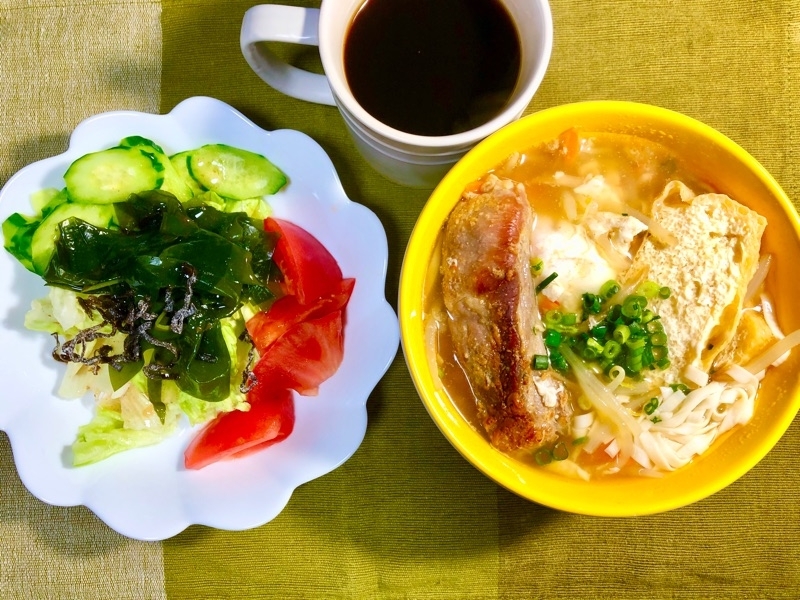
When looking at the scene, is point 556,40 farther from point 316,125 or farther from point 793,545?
point 793,545

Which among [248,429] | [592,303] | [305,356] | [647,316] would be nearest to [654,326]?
[647,316]

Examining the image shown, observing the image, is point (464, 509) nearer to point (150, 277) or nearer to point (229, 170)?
point (150, 277)

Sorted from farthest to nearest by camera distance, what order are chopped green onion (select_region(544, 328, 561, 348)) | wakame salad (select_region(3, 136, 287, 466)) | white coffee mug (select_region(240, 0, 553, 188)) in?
1. wakame salad (select_region(3, 136, 287, 466))
2. chopped green onion (select_region(544, 328, 561, 348))
3. white coffee mug (select_region(240, 0, 553, 188))

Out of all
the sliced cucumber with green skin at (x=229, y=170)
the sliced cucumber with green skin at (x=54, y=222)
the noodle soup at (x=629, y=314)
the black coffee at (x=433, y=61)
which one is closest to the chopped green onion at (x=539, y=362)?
the noodle soup at (x=629, y=314)

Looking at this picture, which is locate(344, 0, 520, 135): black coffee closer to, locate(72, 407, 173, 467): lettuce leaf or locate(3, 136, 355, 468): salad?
locate(3, 136, 355, 468): salad

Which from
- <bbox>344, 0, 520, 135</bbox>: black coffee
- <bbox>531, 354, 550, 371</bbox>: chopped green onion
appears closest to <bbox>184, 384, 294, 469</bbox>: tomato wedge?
<bbox>531, 354, 550, 371</bbox>: chopped green onion

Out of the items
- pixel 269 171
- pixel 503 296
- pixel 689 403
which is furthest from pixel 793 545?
pixel 269 171

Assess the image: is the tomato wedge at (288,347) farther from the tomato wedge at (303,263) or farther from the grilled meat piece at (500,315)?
the grilled meat piece at (500,315)
